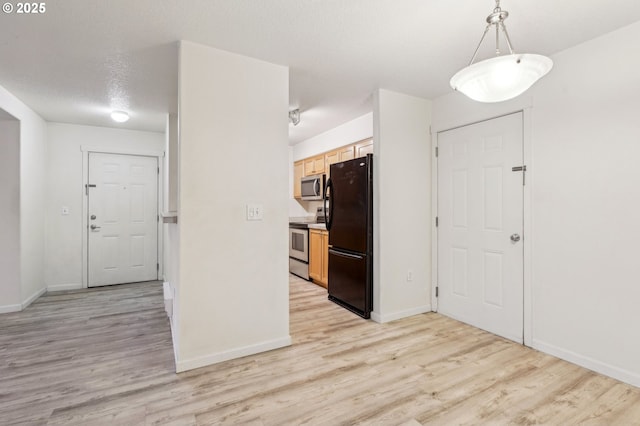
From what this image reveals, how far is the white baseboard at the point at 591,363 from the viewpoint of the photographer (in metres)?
2.06

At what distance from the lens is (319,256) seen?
15.3 feet

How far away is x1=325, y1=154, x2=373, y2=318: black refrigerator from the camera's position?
129 inches

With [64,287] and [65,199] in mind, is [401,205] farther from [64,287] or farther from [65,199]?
[64,287]

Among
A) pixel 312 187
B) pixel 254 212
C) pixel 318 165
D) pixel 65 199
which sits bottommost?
pixel 254 212

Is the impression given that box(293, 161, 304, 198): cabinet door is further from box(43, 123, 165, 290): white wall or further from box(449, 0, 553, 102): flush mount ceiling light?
box(449, 0, 553, 102): flush mount ceiling light

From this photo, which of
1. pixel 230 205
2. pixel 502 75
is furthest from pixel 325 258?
pixel 502 75

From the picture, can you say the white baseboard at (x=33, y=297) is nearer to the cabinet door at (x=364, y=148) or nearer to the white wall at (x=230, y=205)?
the white wall at (x=230, y=205)

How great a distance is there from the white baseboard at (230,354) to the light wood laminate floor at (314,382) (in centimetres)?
5

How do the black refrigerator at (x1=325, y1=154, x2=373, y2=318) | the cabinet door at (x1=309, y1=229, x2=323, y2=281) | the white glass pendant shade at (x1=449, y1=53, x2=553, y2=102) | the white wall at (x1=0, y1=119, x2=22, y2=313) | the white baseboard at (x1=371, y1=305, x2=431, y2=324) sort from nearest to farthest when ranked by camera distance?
the white glass pendant shade at (x1=449, y1=53, x2=553, y2=102) < the white baseboard at (x1=371, y1=305, x2=431, y2=324) < the black refrigerator at (x1=325, y1=154, x2=373, y2=318) < the white wall at (x1=0, y1=119, x2=22, y2=313) < the cabinet door at (x1=309, y1=229, x2=323, y2=281)

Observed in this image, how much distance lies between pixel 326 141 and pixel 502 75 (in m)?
3.71

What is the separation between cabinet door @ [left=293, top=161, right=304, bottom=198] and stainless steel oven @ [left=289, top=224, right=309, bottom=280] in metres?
0.89

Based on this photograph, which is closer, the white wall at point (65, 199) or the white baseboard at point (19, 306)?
the white baseboard at point (19, 306)

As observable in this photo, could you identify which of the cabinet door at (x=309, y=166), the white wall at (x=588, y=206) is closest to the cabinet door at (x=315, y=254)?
the cabinet door at (x=309, y=166)

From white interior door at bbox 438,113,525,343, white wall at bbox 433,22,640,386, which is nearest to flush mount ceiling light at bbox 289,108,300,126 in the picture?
white interior door at bbox 438,113,525,343
